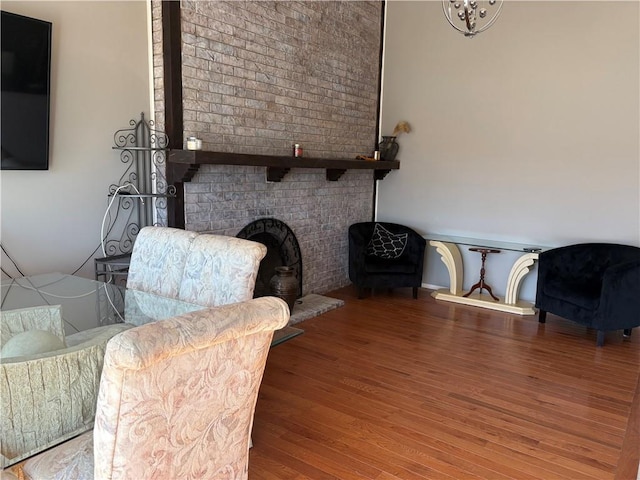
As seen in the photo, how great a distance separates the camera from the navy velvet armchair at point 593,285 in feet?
12.3

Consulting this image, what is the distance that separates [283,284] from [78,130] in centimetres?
194

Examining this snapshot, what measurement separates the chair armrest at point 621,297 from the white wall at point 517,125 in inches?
34.1

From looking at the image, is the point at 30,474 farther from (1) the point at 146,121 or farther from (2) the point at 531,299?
(2) the point at 531,299

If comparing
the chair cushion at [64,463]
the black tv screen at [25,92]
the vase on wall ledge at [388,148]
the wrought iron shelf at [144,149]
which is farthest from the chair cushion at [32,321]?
the vase on wall ledge at [388,148]

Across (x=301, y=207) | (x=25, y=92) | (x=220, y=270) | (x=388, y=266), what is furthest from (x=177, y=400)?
(x=388, y=266)

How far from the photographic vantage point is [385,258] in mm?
5156

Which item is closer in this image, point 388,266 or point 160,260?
point 160,260

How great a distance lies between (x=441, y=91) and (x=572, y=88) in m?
1.28

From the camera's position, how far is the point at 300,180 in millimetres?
4723

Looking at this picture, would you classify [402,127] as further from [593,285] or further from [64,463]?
[64,463]

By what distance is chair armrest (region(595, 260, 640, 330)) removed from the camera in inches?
148

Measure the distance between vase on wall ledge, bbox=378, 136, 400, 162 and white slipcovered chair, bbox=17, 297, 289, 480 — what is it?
14.7 ft

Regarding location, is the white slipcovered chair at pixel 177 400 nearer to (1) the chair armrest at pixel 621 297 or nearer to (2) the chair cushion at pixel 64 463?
(2) the chair cushion at pixel 64 463

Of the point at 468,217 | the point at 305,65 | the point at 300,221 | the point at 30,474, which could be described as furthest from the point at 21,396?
the point at 468,217
